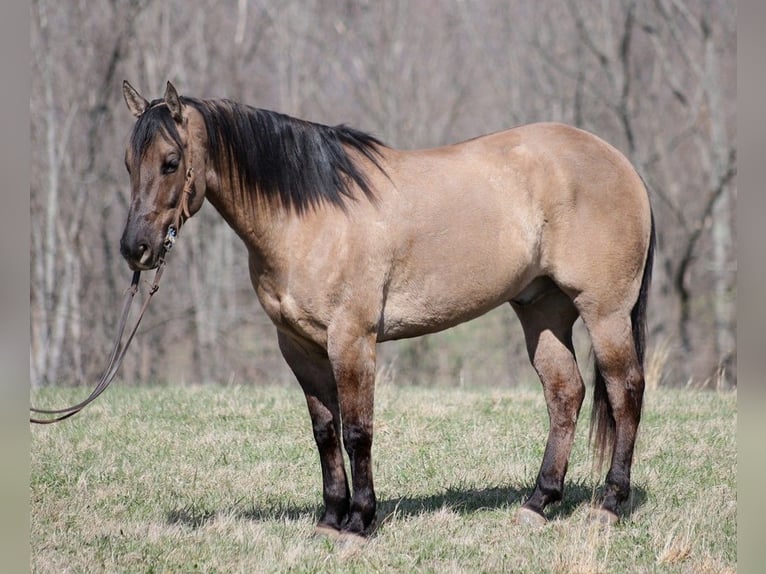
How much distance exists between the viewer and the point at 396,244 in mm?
4719

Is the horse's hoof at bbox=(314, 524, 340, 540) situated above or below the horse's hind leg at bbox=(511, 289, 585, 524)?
below

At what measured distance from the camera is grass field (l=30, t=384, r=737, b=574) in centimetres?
443

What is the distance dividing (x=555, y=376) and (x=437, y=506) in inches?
42.5

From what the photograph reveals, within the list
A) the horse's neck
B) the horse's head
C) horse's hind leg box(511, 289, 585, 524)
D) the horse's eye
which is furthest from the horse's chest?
horse's hind leg box(511, 289, 585, 524)

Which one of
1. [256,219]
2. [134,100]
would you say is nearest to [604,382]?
[256,219]

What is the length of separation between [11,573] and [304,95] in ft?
67.8

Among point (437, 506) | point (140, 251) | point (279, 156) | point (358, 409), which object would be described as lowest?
point (437, 506)

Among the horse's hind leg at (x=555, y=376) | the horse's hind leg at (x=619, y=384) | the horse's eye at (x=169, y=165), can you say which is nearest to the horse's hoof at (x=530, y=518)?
the horse's hind leg at (x=555, y=376)

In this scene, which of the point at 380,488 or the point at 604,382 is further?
the point at 380,488

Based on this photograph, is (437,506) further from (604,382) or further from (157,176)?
(157,176)

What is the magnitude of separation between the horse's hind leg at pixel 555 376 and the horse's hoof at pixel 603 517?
10.3 inches

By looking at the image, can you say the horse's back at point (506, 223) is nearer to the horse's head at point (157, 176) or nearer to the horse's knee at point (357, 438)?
the horse's knee at point (357, 438)

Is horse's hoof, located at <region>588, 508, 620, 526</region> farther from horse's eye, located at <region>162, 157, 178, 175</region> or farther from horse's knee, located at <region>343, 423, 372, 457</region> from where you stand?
horse's eye, located at <region>162, 157, 178, 175</region>

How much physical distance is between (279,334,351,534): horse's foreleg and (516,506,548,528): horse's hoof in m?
1.02
